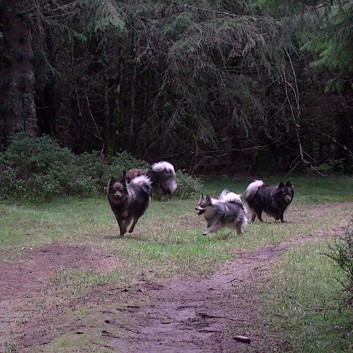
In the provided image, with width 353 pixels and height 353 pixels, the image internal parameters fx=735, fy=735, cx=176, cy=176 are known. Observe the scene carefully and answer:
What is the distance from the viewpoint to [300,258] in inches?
457

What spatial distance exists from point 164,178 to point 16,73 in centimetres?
598

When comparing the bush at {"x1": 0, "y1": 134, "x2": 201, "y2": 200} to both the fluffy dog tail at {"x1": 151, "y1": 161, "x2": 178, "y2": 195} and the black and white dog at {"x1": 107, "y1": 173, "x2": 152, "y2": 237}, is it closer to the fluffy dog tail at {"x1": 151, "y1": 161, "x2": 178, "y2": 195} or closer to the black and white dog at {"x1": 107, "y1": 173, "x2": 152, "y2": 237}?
the fluffy dog tail at {"x1": 151, "y1": 161, "x2": 178, "y2": 195}

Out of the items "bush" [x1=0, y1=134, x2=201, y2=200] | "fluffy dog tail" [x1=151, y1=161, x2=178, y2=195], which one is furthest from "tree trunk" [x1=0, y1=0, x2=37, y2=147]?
"fluffy dog tail" [x1=151, y1=161, x2=178, y2=195]

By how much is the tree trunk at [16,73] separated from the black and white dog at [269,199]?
877 centimetres

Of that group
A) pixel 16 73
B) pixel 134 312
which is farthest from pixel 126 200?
pixel 16 73

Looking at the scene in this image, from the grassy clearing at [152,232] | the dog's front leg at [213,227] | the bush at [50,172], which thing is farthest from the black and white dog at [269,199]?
the bush at [50,172]

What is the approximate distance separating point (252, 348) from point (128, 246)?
21.4 ft

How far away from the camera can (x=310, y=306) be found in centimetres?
838

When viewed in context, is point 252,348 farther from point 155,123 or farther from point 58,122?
point 58,122

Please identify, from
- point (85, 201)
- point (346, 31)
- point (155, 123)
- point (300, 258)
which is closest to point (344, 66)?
point (346, 31)

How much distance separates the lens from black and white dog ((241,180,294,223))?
1755 cm

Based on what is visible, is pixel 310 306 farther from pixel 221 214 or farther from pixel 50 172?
pixel 50 172

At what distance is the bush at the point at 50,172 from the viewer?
20.9 metres

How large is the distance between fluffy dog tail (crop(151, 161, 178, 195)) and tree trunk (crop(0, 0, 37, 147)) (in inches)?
176
